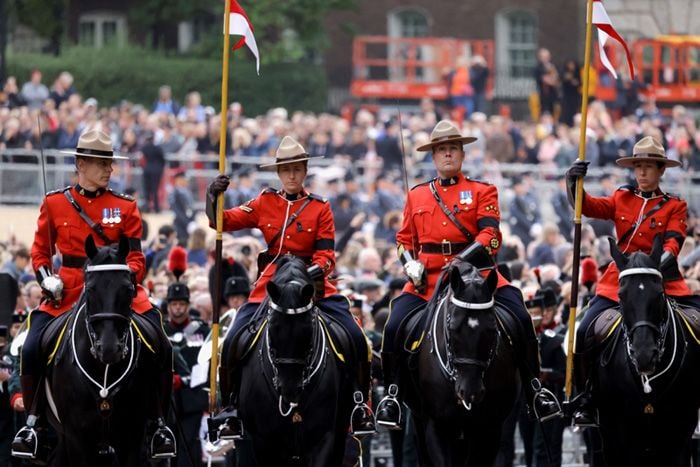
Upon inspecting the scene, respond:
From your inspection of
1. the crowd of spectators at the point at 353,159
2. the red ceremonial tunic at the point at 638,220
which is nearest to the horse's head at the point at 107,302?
the red ceremonial tunic at the point at 638,220

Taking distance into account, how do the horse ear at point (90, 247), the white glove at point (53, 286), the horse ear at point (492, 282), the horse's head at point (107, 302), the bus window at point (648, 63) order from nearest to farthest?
1. the horse's head at point (107, 302)
2. the horse ear at point (90, 247)
3. the horse ear at point (492, 282)
4. the white glove at point (53, 286)
5. the bus window at point (648, 63)

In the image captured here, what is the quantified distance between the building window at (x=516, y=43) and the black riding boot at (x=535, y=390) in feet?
131

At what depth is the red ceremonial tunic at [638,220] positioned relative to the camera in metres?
16.8

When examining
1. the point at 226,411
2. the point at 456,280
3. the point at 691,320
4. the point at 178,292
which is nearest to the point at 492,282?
the point at 456,280

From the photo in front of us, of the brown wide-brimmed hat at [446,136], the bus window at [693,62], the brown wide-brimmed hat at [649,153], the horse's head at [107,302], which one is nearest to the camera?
the horse's head at [107,302]

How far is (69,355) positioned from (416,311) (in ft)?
9.91

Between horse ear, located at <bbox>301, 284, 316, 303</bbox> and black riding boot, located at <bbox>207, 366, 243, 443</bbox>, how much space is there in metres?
1.23

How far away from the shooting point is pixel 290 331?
15.3m

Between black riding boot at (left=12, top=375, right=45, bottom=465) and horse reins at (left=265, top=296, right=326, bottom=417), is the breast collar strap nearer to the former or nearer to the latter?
horse reins at (left=265, top=296, right=326, bottom=417)

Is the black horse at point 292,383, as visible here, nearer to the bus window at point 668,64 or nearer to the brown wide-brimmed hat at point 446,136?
the brown wide-brimmed hat at point 446,136

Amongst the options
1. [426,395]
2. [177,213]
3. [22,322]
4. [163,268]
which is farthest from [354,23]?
[426,395]

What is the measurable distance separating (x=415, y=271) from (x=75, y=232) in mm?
2847

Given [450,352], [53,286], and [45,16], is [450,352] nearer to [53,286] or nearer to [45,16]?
[53,286]

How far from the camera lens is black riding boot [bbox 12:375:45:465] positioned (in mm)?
15945
